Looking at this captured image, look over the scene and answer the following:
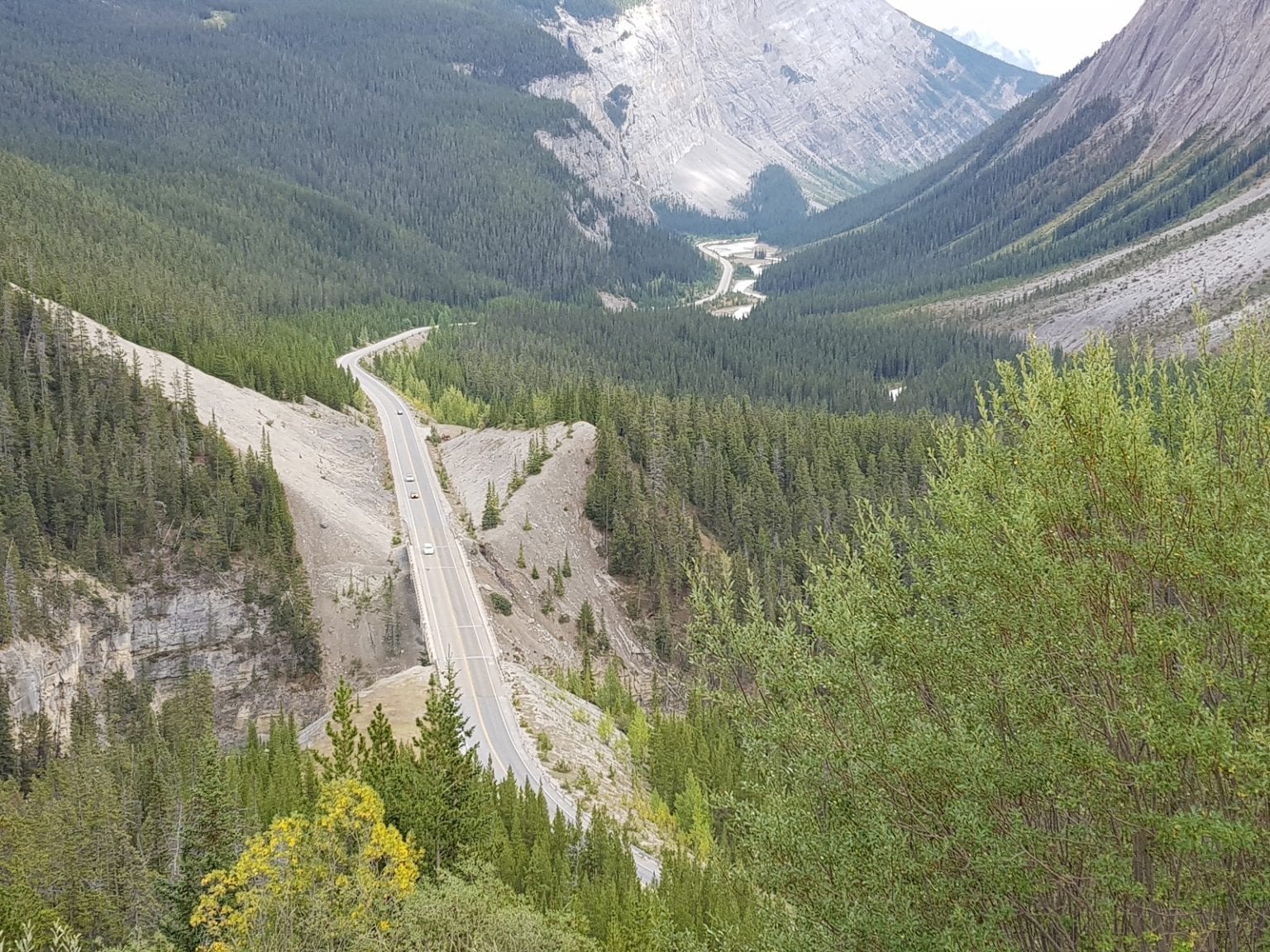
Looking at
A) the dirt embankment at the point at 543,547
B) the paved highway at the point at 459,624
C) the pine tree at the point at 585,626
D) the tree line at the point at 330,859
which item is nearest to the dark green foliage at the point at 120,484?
the paved highway at the point at 459,624

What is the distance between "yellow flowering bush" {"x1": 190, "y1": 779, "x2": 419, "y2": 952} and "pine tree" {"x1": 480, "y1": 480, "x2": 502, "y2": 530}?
57.9 meters

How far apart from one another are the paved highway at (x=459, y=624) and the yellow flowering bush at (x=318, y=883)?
1930cm

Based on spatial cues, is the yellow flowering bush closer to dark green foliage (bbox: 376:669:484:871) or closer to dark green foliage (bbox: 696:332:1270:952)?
dark green foliage (bbox: 376:669:484:871)

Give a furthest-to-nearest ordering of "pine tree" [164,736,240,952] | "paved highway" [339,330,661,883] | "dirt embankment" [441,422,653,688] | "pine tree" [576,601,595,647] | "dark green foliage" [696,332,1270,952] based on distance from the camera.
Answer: "pine tree" [576,601,595,647], "dirt embankment" [441,422,653,688], "paved highway" [339,330,661,883], "pine tree" [164,736,240,952], "dark green foliage" [696,332,1270,952]

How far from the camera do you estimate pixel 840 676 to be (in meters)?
18.9

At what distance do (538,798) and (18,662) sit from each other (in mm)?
37779

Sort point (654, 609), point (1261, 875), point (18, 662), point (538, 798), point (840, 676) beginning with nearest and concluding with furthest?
point (1261, 875), point (840, 676), point (538, 798), point (18, 662), point (654, 609)

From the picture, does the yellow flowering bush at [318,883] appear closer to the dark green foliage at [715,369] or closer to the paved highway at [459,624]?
the paved highway at [459,624]

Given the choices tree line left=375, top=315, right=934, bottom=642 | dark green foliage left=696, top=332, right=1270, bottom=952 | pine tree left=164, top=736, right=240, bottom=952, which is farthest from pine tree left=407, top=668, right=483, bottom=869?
tree line left=375, top=315, right=934, bottom=642

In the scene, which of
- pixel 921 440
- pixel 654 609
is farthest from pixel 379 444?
pixel 921 440

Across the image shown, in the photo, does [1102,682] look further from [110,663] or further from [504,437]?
[504,437]

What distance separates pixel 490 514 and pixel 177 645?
86.8ft

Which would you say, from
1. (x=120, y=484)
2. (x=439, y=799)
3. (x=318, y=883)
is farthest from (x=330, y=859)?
(x=120, y=484)

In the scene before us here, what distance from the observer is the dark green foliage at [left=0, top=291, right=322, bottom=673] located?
72.1 meters
